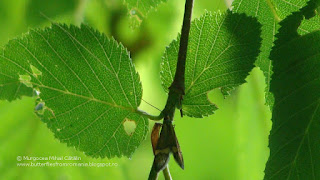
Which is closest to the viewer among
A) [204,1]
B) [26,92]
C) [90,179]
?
[26,92]

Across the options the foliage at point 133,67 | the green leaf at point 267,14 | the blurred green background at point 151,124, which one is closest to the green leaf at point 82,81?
the foliage at point 133,67

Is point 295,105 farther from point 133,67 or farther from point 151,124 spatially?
point 151,124

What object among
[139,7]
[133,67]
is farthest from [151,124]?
Answer: [133,67]

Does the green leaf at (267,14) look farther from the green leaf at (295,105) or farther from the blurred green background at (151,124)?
the blurred green background at (151,124)

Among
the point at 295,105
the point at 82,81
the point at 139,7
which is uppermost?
the point at 139,7

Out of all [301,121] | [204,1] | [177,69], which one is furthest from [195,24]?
[204,1]

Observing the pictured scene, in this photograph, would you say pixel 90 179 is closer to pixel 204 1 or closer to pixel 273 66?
pixel 204 1
